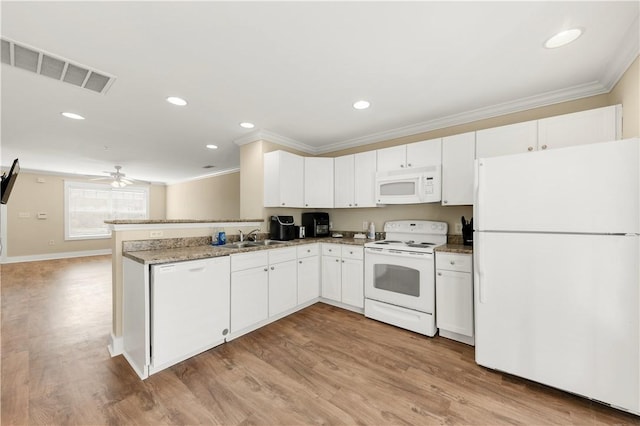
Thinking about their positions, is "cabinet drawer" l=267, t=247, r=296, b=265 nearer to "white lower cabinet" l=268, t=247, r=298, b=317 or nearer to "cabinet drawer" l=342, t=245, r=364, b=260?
"white lower cabinet" l=268, t=247, r=298, b=317

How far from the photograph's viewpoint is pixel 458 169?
2668 mm

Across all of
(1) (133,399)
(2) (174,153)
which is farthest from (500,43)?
(2) (174,153)

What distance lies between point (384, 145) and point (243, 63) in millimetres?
2289

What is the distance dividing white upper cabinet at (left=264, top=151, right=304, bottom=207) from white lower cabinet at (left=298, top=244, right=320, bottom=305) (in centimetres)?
70

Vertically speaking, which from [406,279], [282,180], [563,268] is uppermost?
[282,180]

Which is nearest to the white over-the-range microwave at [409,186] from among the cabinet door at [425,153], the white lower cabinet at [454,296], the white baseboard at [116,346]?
the cabinet door at [425,153]

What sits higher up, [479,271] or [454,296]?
[479,271]

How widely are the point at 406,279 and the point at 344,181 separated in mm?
1646

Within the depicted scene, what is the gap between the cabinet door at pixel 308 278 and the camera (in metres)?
3.14

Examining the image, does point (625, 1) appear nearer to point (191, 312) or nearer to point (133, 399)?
point (191, 312)

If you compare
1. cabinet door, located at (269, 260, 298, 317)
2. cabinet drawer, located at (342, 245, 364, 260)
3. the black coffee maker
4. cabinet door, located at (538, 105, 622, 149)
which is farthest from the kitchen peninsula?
cabinet door, located at (538, 105, 622, 149)

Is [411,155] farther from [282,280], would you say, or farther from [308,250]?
[282,280]

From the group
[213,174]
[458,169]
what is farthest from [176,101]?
[213,174]

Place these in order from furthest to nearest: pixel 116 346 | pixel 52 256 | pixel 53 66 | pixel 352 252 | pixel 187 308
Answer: pixel 52 256
pixel 352 252
pixel 116 346
pixel 187 308
pixel 53 66
